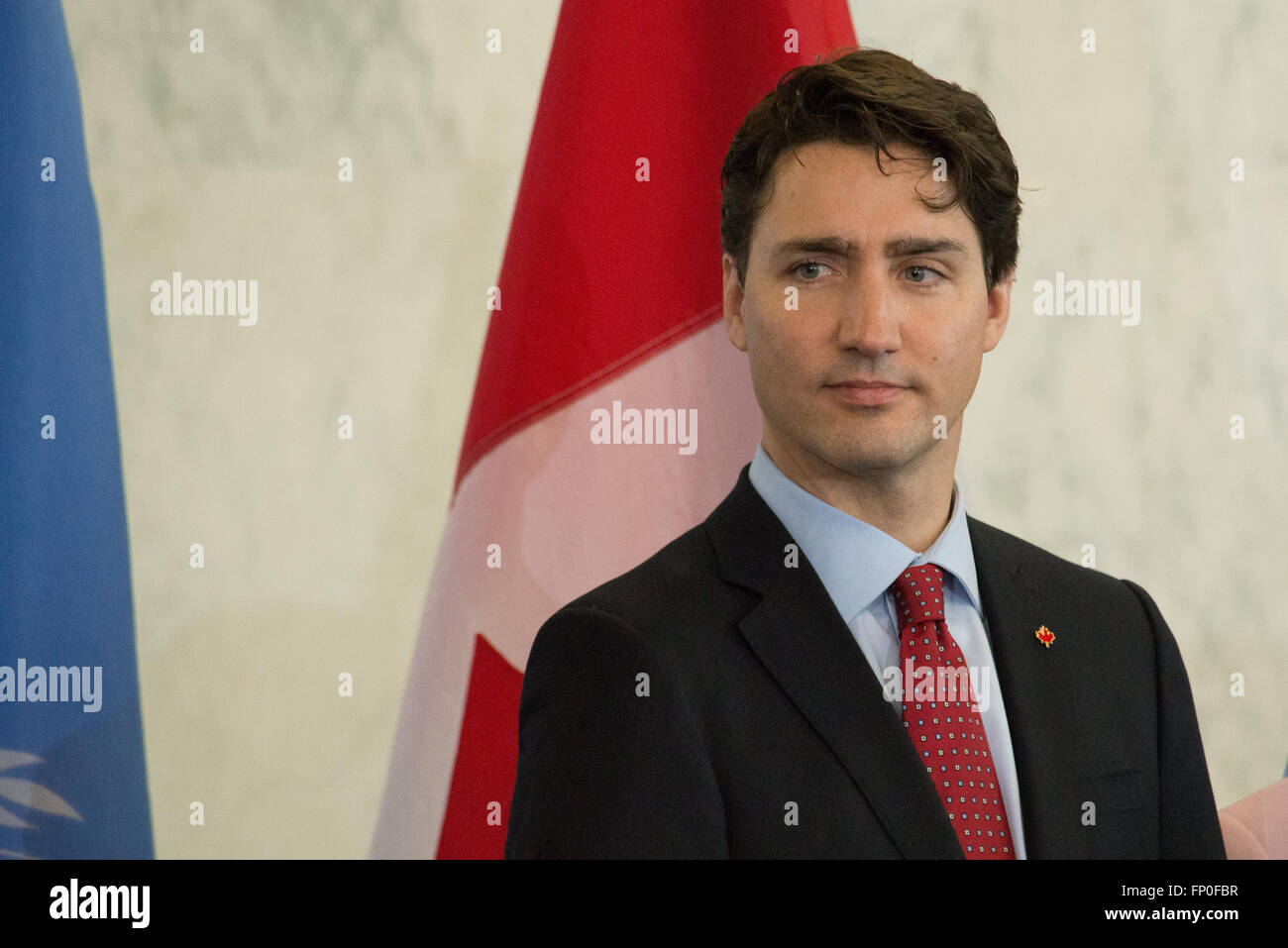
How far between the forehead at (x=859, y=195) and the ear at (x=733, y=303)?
160 mm

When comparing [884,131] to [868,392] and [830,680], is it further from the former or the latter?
[830,680]

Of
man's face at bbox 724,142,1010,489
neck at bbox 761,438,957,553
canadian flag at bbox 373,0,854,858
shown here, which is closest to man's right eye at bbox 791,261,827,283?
man's face at bbox 724,142,1010,489

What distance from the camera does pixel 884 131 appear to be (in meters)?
1.65

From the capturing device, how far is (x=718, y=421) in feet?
8.41

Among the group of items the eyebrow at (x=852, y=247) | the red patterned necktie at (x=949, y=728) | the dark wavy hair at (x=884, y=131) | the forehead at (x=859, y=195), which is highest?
the dark wavy hair at (x=884, y=131)

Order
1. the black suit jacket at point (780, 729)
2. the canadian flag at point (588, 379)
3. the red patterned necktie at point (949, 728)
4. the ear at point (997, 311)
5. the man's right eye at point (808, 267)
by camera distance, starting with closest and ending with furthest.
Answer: the black suit jacket at point (780, 729) → the red patterned necktie at point (949, 728) → the man's right eye at point (808, 267) → the ear at point (997, 311) → the canadian flag at point (588, 379)

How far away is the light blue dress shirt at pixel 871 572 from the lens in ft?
5.31

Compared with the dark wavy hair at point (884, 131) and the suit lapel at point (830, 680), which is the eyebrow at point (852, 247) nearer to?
the dark wavy hair at point (884, 131)

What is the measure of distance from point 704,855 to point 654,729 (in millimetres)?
154

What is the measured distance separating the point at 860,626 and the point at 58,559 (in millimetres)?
1764

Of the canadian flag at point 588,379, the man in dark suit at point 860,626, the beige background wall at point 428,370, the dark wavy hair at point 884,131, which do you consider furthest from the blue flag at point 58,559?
the dark wavy hair at point 884,131

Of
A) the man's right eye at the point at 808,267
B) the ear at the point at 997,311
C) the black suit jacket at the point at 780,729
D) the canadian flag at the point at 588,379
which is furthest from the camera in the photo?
the canadian flag at the point at 588,379
